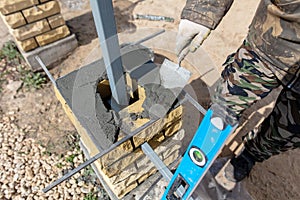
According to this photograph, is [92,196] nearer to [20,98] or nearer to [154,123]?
[154,123]

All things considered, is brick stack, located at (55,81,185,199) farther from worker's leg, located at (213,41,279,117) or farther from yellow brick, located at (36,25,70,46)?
yellow brick, located at (36,25,70,46)

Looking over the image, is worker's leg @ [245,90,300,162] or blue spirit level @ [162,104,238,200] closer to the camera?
blue spirit level @ [162,104,238,200]

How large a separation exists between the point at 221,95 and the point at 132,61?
1.85ft

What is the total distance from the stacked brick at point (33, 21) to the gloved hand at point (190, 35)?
6.27 feet

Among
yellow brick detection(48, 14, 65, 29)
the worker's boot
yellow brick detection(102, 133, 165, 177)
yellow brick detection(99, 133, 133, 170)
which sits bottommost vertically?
the worker's boot

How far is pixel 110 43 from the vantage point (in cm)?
127

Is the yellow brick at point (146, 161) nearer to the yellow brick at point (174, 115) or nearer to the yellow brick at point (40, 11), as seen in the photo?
the yellow brick at point (174, 115)

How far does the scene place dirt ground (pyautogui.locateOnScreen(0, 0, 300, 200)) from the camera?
7.46ft

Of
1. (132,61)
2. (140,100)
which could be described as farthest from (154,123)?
(132,61)

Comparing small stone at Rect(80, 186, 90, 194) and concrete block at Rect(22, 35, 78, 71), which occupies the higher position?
concrete block at Rect(22, 35, 78, 71)

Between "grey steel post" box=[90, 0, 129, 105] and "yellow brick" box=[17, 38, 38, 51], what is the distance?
1.71 metres

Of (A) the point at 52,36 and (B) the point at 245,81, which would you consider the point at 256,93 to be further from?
(A) the point at 52,36

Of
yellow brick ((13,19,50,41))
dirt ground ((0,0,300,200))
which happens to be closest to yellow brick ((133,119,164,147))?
dirt ground ((0,0,300,200))

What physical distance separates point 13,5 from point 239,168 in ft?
8.05
